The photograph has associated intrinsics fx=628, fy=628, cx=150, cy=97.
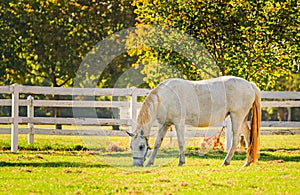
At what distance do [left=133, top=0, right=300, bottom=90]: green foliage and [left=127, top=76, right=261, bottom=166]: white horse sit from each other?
4.95 metres

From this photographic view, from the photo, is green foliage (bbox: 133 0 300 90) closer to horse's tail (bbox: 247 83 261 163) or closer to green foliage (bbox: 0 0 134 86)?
horse's tail (bbox: 247 83 261 163)

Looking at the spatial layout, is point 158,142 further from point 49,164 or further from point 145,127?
point 49,164

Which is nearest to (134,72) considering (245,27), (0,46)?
(0,46)

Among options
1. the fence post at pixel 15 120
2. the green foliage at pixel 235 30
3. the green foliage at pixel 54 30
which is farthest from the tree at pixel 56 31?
the fence post at pixel 15 120

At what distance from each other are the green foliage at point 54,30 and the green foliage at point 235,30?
644 inches

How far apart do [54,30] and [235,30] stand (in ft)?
59.1

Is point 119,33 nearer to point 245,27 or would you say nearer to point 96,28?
point 96,28

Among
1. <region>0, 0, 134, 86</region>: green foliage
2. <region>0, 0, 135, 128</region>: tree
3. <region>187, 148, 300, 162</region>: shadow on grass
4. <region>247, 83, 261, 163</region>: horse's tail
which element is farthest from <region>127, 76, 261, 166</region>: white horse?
<region>0, 0, 134, 86</region>: green foliage

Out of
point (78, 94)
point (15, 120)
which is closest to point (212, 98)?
point (78, 94)

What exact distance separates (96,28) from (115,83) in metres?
3.15

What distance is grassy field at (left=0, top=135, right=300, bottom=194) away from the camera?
28.3ft

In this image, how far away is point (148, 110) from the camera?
37.1 ft

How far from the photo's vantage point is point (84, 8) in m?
A: 33.5

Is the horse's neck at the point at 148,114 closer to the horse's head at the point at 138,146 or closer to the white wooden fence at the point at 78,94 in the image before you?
the horse's head at the point at 138,146
